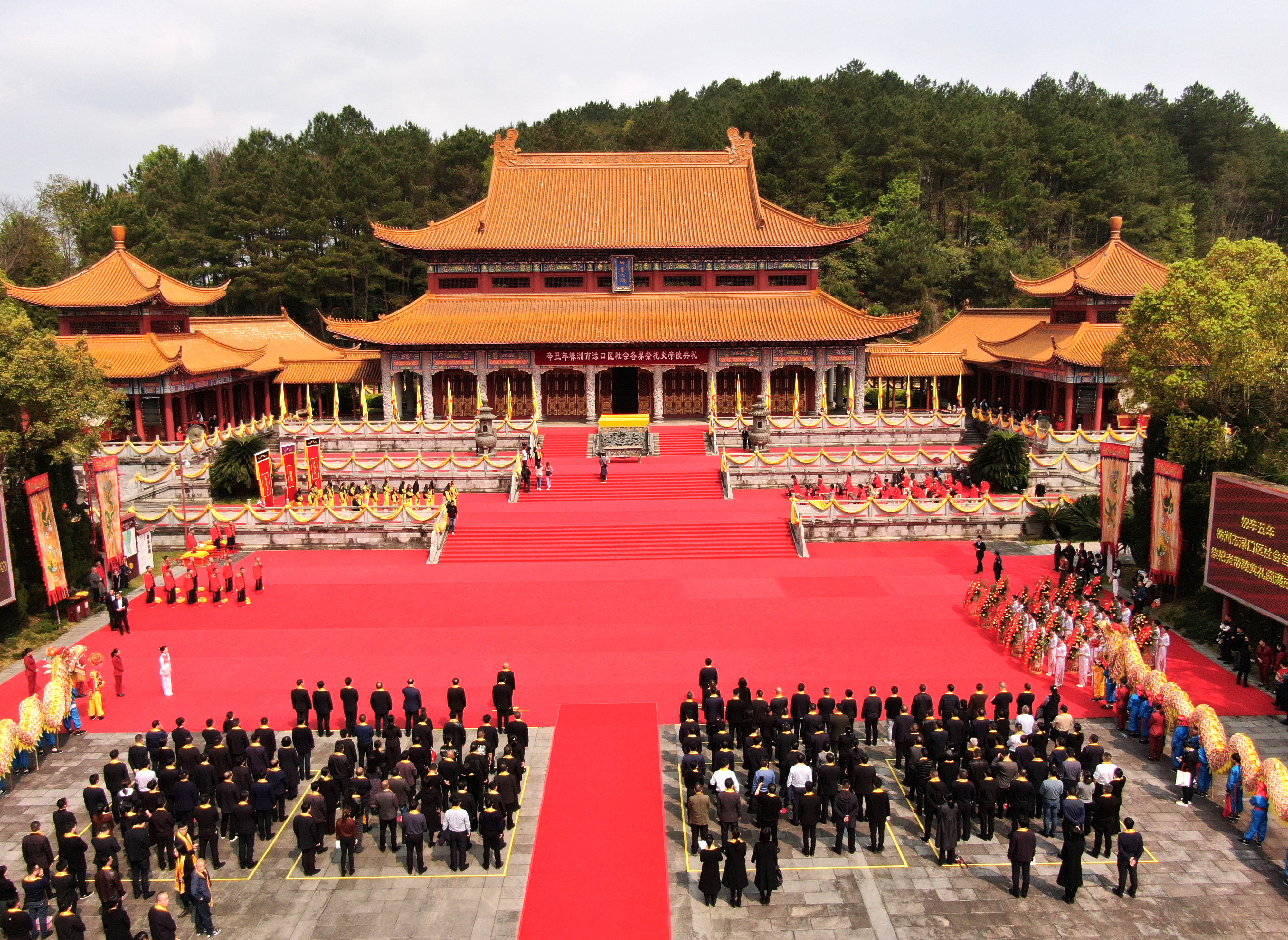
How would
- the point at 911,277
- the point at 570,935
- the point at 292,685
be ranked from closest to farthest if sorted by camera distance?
1. the point at 570,935
2. the point at 292,685
3. the point at 911,277

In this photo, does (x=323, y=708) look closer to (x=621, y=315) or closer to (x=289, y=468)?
(x=289, y=468)

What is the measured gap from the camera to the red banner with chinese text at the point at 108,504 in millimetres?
25172

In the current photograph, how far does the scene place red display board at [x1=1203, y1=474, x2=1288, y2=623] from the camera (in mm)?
18594

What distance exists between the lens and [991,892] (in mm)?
12391

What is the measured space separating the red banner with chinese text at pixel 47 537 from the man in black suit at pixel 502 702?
44.9 ft

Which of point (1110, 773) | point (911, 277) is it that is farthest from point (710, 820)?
point (911, 277)

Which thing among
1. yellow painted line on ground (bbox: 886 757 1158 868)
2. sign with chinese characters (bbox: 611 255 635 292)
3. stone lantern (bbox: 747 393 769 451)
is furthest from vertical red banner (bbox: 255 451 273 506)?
yellow painted line on ground (bbox: 886 757 1158 868)

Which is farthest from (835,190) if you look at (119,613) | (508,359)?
(119,613)

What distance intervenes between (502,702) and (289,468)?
1767 centimetres

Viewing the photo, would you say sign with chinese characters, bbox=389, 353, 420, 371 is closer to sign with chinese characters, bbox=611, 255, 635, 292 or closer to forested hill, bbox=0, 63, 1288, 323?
sign with chinese characters, bbox=611, 255, 635, 292

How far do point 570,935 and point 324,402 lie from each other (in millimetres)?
45595

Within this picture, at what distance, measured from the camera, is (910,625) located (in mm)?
22219

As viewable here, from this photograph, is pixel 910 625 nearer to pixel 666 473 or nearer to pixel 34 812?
pixel 666 473

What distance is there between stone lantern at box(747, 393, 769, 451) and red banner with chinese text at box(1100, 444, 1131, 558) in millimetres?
13015
